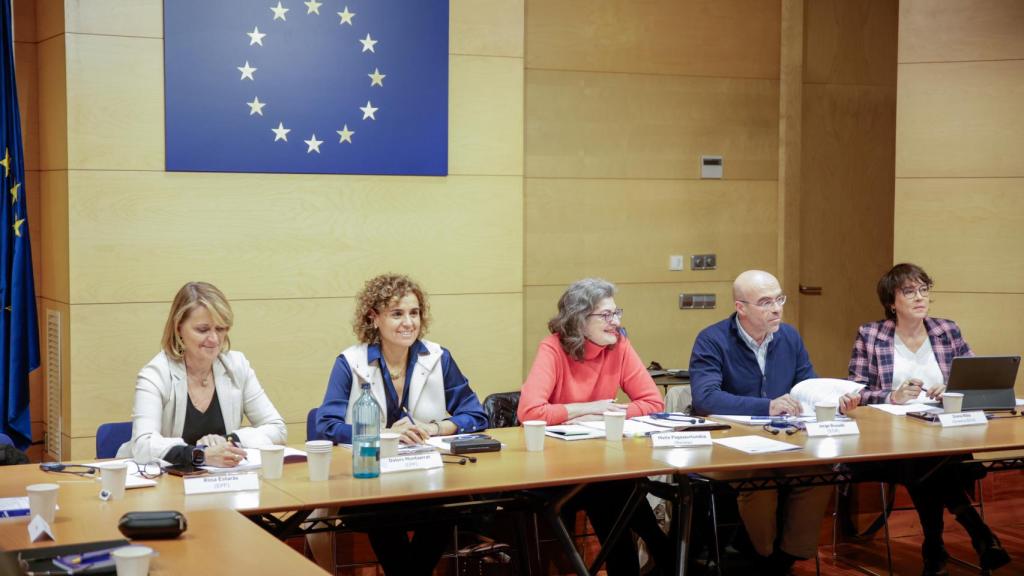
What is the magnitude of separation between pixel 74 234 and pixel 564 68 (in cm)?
292

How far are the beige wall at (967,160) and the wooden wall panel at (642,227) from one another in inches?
37.6

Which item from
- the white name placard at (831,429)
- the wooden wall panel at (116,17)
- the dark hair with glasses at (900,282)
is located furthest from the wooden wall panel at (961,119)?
the wooden wall panel at (116,17)

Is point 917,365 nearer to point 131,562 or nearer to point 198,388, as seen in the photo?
point 198,388

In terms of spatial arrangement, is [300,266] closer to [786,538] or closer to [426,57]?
[426,57]

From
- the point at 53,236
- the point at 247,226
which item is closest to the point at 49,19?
the point at 53,236

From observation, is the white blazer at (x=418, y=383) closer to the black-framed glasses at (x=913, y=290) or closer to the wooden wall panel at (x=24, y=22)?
the black-framed glasses at (x=913, y=290)

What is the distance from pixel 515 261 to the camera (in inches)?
234

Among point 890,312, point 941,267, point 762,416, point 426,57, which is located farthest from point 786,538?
point 426,57

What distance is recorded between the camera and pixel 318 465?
334 centimetres

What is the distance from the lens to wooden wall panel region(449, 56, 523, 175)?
5777 millimetres

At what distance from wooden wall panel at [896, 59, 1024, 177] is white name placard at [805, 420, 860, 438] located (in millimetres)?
2790

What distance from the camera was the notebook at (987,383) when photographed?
178 inches

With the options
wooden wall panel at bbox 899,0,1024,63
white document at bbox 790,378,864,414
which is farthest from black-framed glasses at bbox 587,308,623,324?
wooden wall panel at bbox 899,0,1024,63

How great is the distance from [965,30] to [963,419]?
291 centimetres
